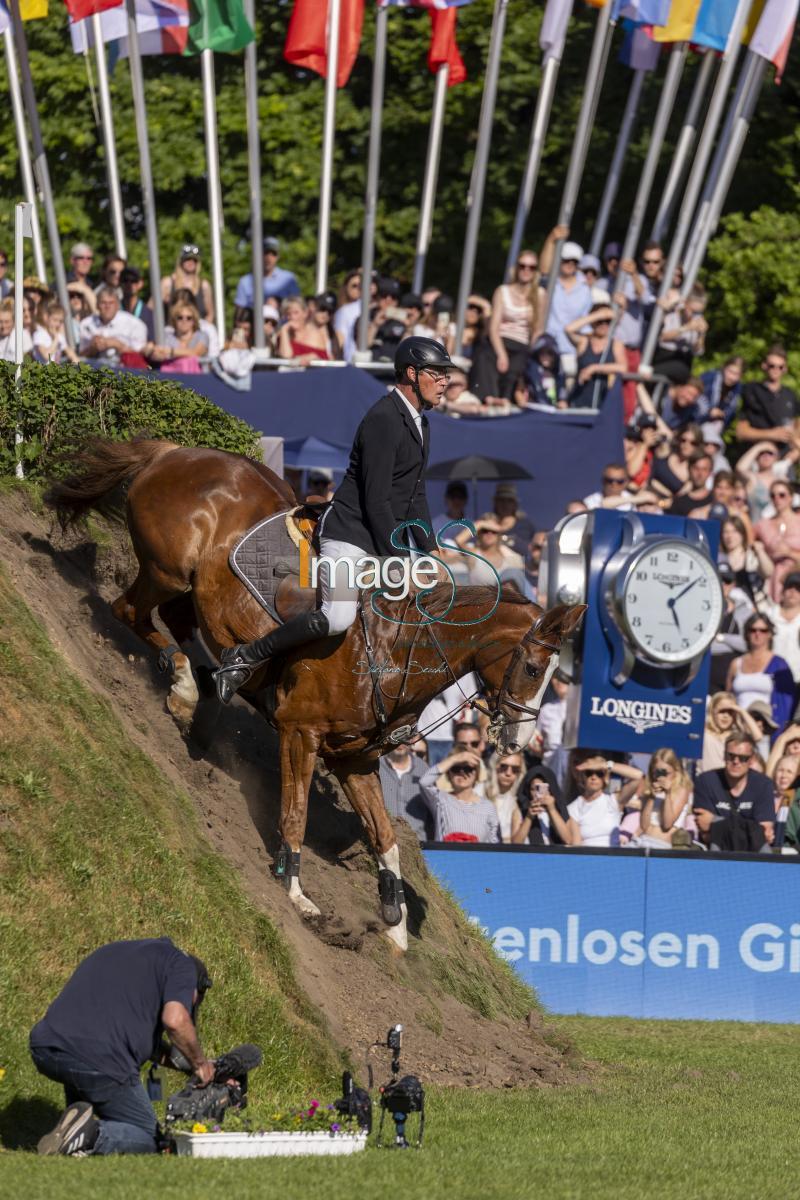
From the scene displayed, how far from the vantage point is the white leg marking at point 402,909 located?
11867mm

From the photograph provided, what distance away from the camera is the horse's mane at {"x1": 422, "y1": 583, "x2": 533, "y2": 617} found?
38.2ft

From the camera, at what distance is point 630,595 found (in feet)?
54.0

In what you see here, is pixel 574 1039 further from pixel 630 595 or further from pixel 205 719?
pixel 630 595

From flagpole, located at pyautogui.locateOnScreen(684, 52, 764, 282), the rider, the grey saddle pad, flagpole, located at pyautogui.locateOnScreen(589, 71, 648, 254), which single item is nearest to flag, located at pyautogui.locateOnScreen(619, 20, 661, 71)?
flagpole, located at pyautogui.locateOnScreen(589, 71, 648, 254)

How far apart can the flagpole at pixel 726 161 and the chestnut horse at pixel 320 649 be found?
13516mm

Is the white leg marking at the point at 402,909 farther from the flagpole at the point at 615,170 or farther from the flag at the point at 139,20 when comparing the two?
the flagpole at the point at 615,170

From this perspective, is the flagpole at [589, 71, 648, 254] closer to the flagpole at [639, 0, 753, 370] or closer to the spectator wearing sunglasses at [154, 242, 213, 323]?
the flagpole at [639, 0, 753, 370]

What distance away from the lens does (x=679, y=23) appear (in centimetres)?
2411

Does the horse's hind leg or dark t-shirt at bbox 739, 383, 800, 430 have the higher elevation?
the horse's hind leg

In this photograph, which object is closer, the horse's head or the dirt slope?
the dirt slope

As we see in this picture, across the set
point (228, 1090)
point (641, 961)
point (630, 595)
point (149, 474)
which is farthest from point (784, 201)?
point (228, 1090)

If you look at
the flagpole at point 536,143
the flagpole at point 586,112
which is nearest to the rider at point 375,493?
the flagpole at point 586,112

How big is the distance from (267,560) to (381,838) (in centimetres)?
188

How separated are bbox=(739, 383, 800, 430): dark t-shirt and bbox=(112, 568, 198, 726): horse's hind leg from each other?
11115 millimetres
